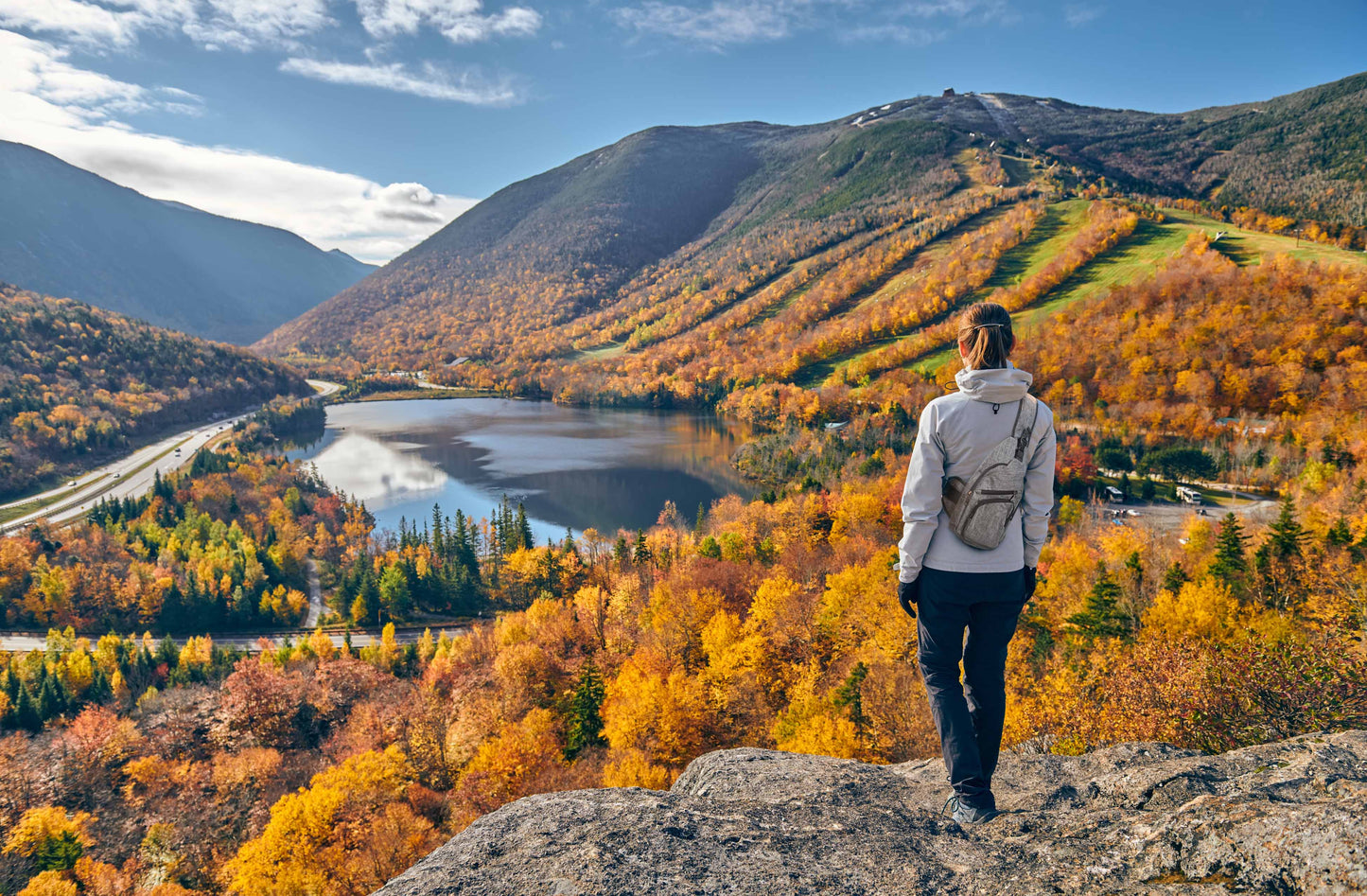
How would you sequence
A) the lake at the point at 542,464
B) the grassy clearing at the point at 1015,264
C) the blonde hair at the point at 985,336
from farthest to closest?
the grassy clearing at the point at 1015,264, the lake at the point at 542,464, the blonde hair at the point at 985,336

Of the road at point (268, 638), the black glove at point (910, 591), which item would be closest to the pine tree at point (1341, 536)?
the black glove at point (910, 591)

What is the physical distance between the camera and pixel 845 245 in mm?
183000

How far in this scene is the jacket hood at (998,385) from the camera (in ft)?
12.3

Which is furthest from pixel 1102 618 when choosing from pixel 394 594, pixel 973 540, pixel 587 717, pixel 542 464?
pixel 542 464

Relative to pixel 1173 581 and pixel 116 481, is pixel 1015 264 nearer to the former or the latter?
pixel 1173 581

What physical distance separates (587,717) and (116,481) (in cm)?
9721

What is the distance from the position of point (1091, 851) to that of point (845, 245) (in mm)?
195998

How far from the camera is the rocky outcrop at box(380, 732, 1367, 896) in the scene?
8.94ft

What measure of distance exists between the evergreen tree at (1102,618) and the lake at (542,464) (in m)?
46.4

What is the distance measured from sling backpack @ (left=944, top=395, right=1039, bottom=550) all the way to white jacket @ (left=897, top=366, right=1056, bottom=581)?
2.1 inches

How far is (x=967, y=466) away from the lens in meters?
3.85

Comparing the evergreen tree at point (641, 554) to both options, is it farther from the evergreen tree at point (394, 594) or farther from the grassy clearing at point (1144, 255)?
the grassy clearing at point (1144, 255)

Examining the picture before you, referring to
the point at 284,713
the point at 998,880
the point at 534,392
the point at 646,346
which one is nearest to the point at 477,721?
the point at 284,713

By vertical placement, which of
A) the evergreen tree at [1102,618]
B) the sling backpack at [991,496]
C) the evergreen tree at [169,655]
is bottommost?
the evergreen tree at [169,655]
